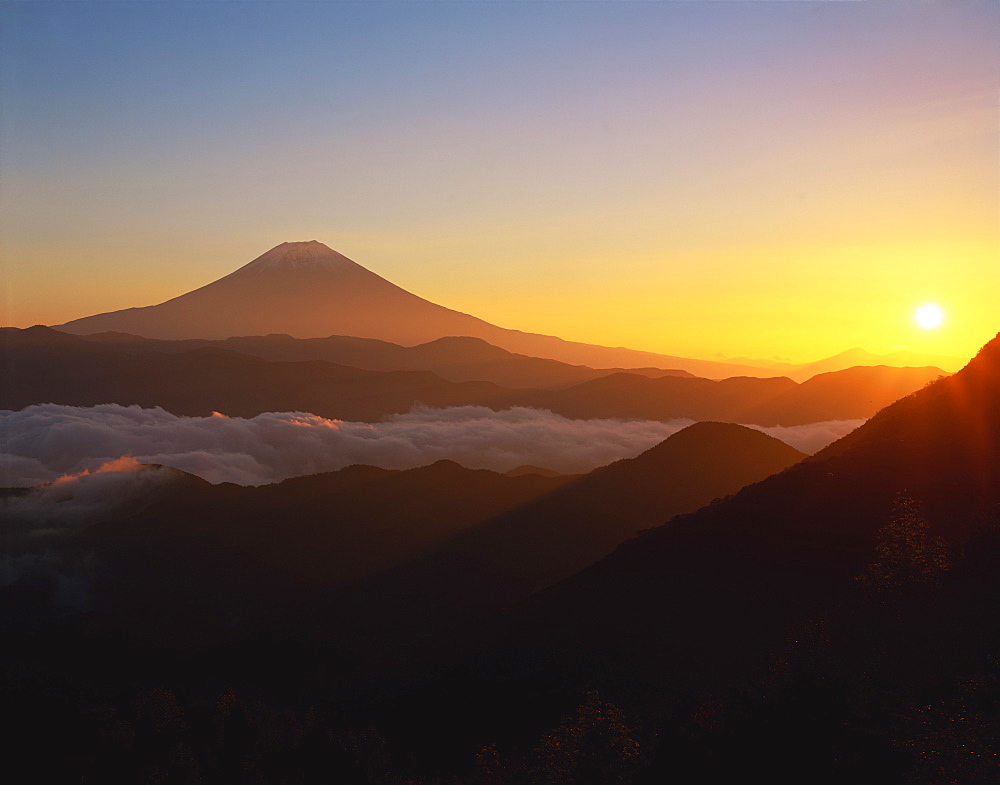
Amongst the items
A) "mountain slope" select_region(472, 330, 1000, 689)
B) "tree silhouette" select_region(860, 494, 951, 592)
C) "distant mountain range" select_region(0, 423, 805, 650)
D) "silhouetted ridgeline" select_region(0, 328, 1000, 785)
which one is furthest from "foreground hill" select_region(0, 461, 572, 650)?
"tree silhouette" select_region(860, 494, 951, 592)

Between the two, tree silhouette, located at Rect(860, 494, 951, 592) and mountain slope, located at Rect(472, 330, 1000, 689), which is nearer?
tree silhouette, located at Rect(860, 494, 951, 592)

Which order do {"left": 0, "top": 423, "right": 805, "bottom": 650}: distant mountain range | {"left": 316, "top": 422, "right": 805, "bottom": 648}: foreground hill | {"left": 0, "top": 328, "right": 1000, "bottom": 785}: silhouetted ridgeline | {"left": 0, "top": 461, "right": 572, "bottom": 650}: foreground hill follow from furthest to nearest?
{"left": 0, "top": 461, "right": 572, "bottom": 650}: foreground hill
{"left": 0, "top": 423, "right": 805, "bottom": 650}: distant mountain range
{"left": 316, "top": 422, "right": 805, "bottom": 648}: foreground hill
{"left": 0, "top": 328, "right": 1000, "bottom": 785}: silhouetted ridgeline

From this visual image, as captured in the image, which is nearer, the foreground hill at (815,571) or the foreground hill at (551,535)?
the foreground hill at (815,571)

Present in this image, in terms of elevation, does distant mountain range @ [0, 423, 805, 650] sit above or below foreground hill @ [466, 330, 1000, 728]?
below

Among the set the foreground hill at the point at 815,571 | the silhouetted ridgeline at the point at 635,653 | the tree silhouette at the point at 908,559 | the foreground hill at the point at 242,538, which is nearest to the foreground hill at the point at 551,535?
the silhouetted ridgeline at the point at 635,653

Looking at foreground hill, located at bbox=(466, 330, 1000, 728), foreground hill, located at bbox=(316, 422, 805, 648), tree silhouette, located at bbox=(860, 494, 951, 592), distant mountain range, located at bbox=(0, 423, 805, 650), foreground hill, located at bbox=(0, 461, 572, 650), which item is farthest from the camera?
foreground hill, located at bbox=(0, 461, 572, 650)

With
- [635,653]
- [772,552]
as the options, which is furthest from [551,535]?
[635,653]

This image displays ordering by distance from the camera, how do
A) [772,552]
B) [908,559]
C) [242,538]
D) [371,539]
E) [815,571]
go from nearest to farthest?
1. [908,559]
2. [815,571]
3. [772,552]
4. [371,539]
5. [242,538]

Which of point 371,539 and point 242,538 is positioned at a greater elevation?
point 371,539

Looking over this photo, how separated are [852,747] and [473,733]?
31.8m

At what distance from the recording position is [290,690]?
97125mm

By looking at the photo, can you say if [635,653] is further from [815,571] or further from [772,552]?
[815,571]

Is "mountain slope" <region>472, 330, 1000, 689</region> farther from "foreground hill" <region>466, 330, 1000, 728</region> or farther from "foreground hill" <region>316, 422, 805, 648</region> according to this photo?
"foreground hill" <region>316, 422, 805, 648</region>

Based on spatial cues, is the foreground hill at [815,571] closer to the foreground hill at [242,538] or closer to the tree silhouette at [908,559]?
the tree silhouette at [908,559]
